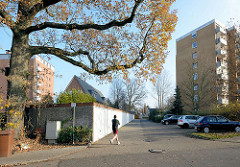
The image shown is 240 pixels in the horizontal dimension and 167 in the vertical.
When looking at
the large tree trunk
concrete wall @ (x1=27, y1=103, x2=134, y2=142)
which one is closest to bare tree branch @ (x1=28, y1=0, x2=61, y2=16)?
the large tree trunk

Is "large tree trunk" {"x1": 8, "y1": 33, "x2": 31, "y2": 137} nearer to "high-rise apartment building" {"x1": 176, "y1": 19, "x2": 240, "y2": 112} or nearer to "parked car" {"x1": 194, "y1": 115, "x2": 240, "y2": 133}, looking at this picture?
"parked car" {"x1": 194, "y1": 115, "x2": 240, "y2": 133}

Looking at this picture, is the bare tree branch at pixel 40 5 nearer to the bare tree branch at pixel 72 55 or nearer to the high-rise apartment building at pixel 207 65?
the bare tree branch at pixel 72 55

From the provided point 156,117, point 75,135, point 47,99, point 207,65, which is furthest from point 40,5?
point 207,65

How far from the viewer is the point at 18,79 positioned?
10492mm

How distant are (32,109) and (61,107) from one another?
6.66 feet

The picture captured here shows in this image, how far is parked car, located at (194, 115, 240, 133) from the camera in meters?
15.0

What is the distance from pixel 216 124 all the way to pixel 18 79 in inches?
546

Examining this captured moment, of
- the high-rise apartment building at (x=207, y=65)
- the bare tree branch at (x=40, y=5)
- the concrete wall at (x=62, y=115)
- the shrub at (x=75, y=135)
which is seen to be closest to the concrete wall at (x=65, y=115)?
the concrete wall at (x=62, y=115)

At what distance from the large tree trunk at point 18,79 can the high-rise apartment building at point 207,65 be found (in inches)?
791

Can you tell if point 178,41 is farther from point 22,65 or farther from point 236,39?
point 22,65

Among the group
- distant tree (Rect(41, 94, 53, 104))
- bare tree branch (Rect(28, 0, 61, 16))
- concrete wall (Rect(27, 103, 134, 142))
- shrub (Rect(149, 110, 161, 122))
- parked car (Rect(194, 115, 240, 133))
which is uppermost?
bare tree branch (Rect(28, 0, 61, 16))

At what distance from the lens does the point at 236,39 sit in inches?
870

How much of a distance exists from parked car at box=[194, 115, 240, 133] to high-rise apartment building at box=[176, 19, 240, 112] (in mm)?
7969

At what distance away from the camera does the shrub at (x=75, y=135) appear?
10898 millimetres
